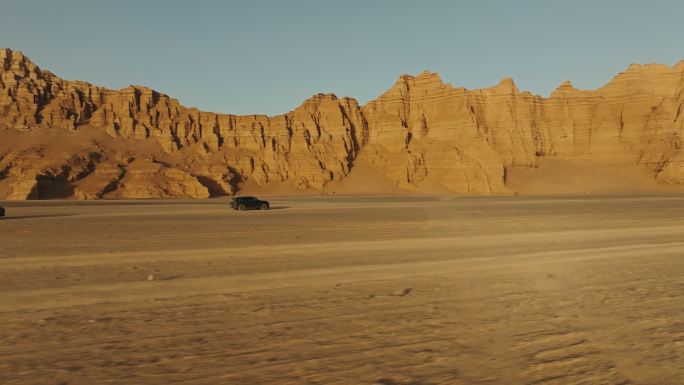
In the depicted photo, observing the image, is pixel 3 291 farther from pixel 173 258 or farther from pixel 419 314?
pixel 419 314

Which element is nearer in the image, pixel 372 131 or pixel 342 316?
pixel 342 316

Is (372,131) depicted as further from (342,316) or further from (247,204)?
(342,316)

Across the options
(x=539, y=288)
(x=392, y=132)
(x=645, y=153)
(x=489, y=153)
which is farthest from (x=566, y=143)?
(x=539, y=288)

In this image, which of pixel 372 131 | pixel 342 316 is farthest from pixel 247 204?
pixel 372 131

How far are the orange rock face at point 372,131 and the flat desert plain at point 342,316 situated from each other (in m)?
85.5

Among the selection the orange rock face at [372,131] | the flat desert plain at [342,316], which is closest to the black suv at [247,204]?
the flat desert plain at [342,316]

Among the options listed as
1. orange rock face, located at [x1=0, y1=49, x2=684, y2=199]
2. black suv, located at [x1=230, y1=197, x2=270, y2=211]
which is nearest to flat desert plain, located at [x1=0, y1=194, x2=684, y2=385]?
black suv, located at [x1=230, y1=197, x2=270, y2=211]

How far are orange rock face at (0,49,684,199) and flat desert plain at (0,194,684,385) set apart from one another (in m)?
85.5

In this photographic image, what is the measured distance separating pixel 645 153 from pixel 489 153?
40798mm

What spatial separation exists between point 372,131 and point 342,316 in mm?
115131

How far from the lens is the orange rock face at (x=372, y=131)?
99.9m

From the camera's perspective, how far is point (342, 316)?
21.2 feet

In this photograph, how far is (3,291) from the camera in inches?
321

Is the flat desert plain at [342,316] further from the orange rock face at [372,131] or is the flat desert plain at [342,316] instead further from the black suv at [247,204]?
the orange rock face at [372,131]
